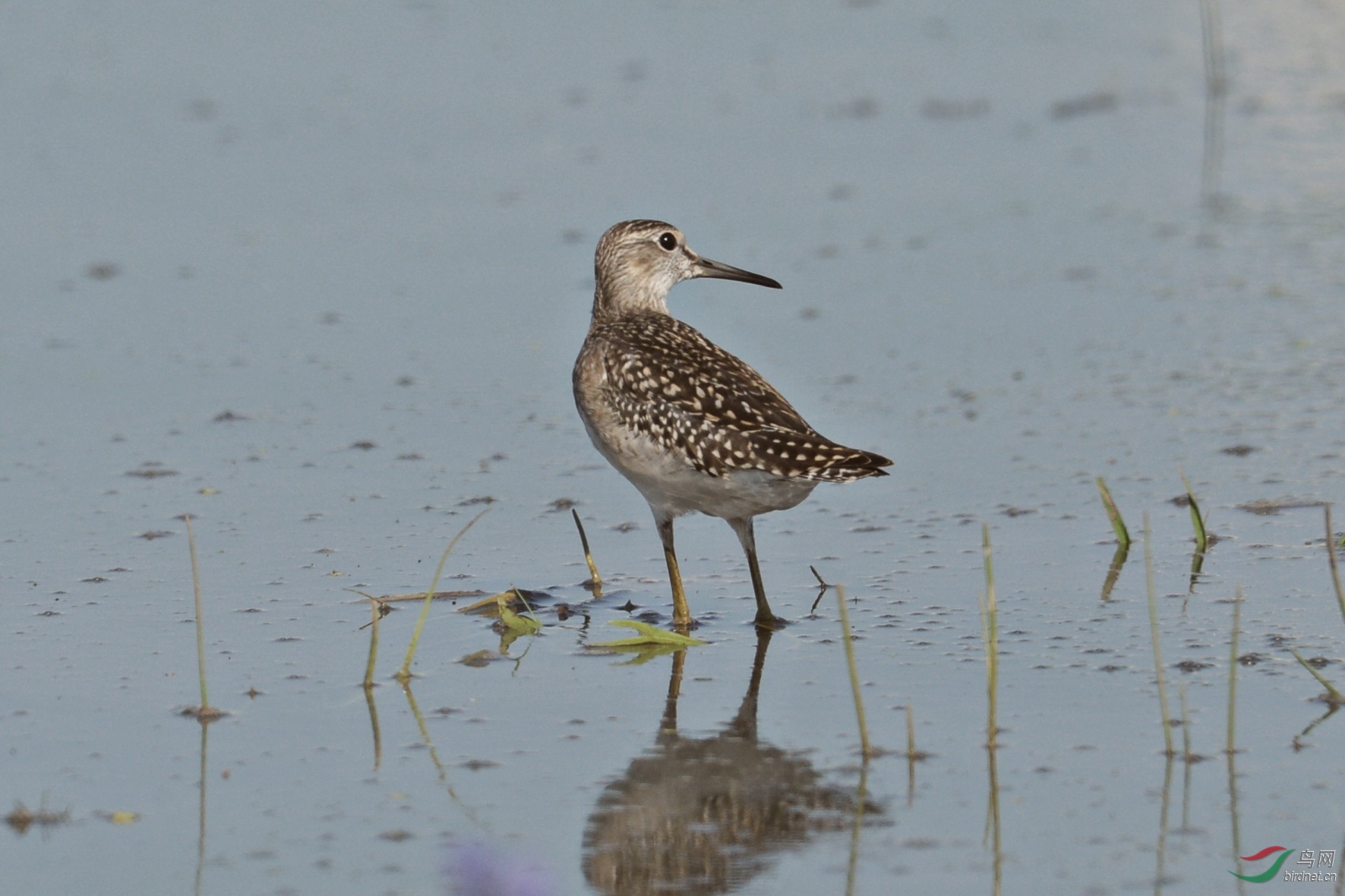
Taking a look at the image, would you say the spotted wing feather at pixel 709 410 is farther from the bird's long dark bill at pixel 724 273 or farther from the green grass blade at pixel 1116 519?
the green grass blade at pixel 1116 519

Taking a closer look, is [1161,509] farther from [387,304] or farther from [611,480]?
[387,304]

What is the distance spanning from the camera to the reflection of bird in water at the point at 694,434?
6402 millimetres

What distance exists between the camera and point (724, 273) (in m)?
8.17

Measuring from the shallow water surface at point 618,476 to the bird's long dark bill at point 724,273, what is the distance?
837mm

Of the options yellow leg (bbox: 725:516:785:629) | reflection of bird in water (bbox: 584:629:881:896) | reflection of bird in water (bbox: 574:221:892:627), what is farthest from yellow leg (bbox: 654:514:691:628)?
reflection of bird in water (bbox: 584:629:881:896)

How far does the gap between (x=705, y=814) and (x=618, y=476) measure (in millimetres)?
3599

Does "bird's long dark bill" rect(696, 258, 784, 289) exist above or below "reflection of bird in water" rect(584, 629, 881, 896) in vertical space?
above

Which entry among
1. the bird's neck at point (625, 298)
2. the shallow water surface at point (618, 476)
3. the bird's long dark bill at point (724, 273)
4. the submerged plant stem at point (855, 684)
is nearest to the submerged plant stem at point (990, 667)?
the shallow water surface at point (618, 476)

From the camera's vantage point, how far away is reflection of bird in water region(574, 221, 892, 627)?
6402 mm

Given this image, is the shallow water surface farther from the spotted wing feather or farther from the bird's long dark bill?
the bird's long dark bill

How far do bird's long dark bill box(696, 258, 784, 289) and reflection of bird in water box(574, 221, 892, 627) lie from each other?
0.67 m

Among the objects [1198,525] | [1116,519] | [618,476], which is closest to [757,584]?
[1116,519]

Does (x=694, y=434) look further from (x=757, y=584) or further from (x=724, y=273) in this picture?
(x=724, y=273)

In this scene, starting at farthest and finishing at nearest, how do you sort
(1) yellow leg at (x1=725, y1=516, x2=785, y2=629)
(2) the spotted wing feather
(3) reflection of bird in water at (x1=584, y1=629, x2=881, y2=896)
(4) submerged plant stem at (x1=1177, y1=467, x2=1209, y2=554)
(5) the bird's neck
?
(5) the bird's neck < (4) submerged plant stem at (x1=1177, y1=467, x2=1209, y2=554) < (1) yellow leg at (x1=725, y1=516, x2=785, y2=629) < (2) the spotted wing feather < (3) reflection of bird in water at (x1=584, y1=629, x2=881, y2=896)
